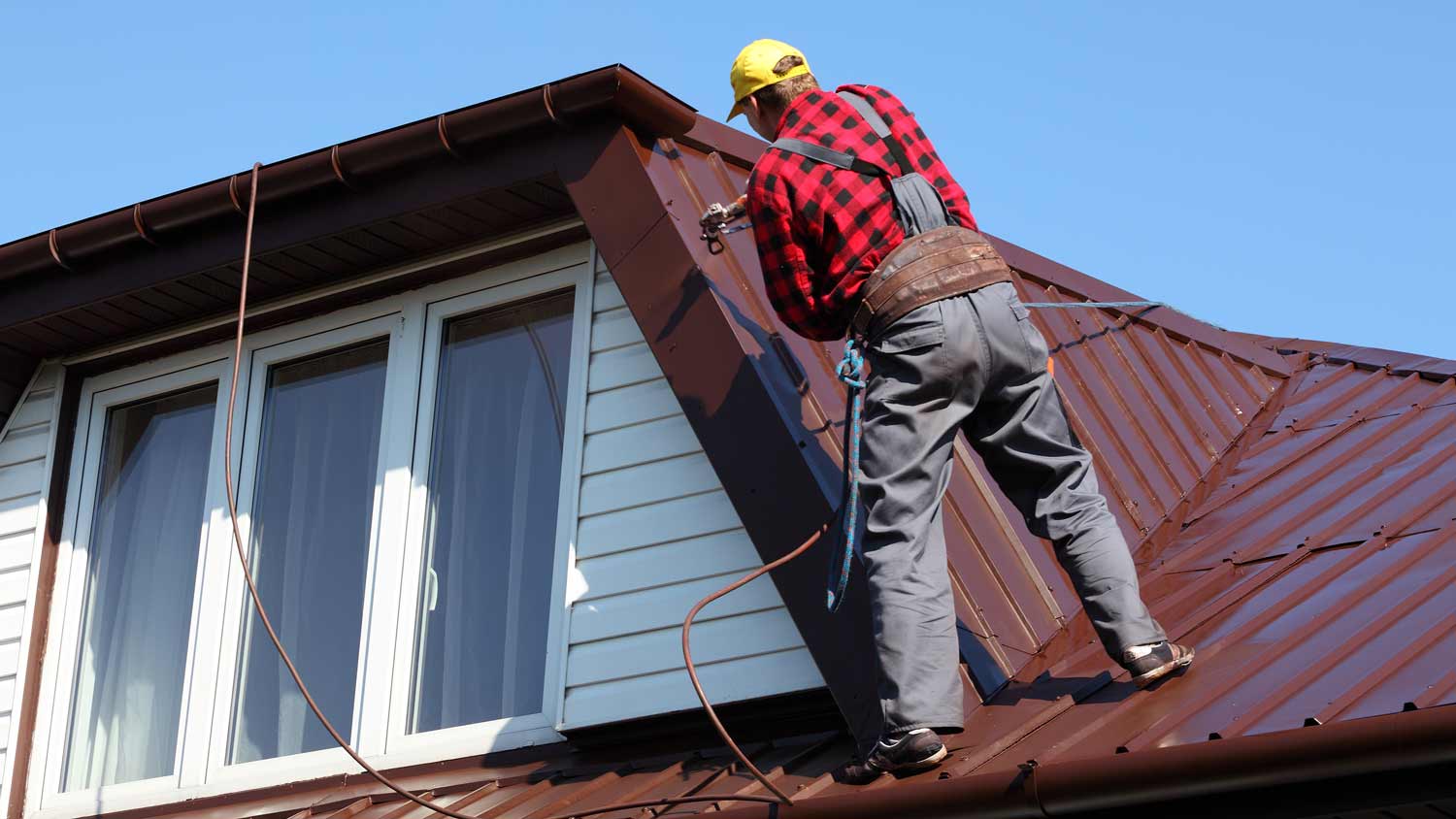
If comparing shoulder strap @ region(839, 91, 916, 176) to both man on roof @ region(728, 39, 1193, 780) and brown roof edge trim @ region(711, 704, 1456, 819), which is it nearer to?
man on roof @ region(728, 39, 1193, 780)

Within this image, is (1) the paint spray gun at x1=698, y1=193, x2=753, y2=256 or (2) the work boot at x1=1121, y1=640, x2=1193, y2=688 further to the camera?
(1) the paint spray gun at x1=698, y1=193, x2=753, y2=256

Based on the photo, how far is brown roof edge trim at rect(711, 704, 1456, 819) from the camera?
395 centimetres

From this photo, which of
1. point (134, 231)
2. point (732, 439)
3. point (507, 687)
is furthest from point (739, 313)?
point (134, 231)

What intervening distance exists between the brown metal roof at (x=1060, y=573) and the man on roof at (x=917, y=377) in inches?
9.6

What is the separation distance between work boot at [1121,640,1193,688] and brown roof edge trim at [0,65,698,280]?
8.76ft

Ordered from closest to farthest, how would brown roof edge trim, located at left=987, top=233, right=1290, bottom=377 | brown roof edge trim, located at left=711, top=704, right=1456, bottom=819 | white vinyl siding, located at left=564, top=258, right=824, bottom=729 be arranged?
brown roof edge trim, located at left=711, top=704, right=1456, bottom=819, white vinyl siding, located at left=564, top=258, right=824, bottom=729, brown roof edge trim, located at left=987, top=233, right=1290, bottom=377

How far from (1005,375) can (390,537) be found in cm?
277

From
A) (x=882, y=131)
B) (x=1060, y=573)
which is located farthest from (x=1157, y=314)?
(x=882, y=131)

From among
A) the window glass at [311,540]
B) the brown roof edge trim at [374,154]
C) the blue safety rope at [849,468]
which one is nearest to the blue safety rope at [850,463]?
the blue safety rope at [849,468]

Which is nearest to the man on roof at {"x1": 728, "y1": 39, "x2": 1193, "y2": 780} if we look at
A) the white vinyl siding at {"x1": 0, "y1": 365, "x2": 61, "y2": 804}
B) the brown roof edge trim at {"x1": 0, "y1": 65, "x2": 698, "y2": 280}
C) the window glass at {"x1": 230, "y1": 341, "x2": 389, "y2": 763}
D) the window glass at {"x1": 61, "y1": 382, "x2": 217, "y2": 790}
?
the brown roof edge trim at {"x1": 0, "y1": 65, "x2": 698, "y2": 280}

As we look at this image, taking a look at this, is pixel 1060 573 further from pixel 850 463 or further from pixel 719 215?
pixel 719 215

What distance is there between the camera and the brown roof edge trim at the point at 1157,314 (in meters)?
8.61

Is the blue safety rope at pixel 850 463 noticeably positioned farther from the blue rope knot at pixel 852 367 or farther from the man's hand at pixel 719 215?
the man's hand at pixel 719 215

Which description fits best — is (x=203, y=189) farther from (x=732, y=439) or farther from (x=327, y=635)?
(x=732, y=439)
